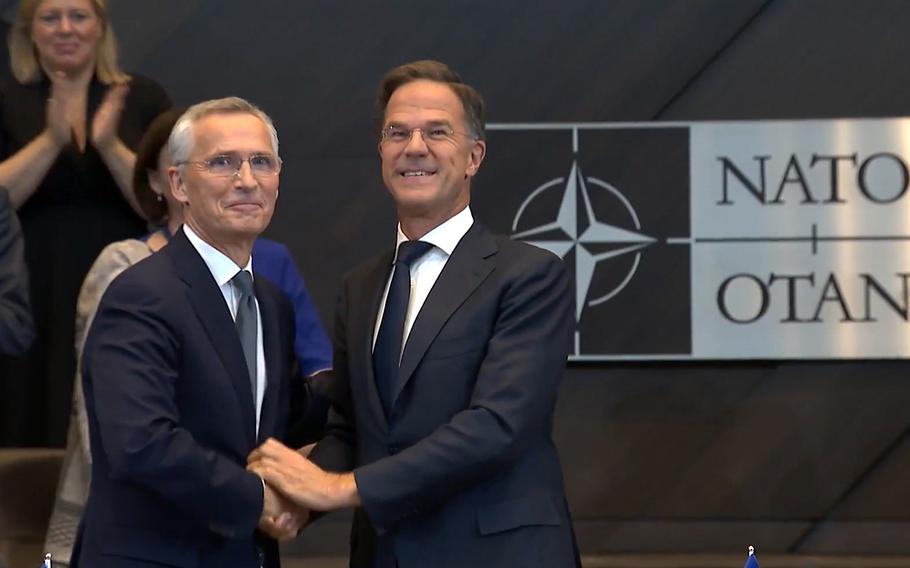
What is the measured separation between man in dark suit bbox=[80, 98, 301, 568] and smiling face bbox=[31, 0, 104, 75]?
5.09 feet

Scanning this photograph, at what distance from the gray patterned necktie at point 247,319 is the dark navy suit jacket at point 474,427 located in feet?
0.68

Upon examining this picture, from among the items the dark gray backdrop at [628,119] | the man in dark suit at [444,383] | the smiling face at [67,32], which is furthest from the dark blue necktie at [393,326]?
the dark gray backdrop at [628,119]

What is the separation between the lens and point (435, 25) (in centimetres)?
517

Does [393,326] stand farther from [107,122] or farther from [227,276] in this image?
[107,122]

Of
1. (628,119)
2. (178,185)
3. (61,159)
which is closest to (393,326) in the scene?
(178,185)

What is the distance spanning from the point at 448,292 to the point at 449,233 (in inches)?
5.6

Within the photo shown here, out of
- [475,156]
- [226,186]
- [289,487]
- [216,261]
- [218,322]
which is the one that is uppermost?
[475,156]

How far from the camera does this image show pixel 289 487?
2.73 meters

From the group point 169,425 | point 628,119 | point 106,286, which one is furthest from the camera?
point 628,119

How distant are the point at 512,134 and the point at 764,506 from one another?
4.64ft

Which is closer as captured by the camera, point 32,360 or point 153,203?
point 153,203

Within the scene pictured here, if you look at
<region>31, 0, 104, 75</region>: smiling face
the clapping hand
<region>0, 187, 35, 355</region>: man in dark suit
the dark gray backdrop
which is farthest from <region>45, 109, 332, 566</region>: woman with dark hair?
the dark gray backdrop

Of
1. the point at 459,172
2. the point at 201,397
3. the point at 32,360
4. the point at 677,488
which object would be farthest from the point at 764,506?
the point at 201,397

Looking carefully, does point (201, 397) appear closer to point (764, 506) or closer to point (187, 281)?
point (187, 281)
